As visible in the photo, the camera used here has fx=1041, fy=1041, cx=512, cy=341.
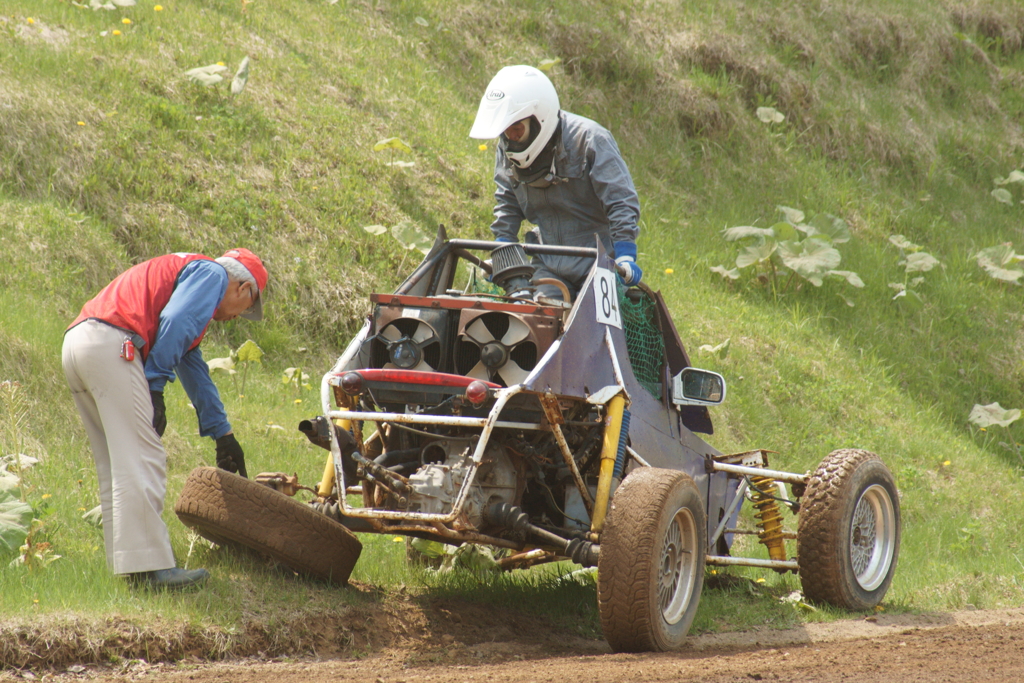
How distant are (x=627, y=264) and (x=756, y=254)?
766 centimetres

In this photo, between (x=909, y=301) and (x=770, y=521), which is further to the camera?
(x=909, y=301)

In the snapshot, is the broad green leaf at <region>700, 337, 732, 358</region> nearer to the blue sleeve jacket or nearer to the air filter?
the air filter

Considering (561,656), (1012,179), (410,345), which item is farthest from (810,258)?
(561,656)

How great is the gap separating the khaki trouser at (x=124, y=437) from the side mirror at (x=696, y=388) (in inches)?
113

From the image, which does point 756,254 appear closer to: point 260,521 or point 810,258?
point 810,258

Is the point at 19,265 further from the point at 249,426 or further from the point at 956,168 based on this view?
the point at 956,168

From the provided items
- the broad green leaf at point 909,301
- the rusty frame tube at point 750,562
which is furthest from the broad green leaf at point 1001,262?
the rusty frame tube at point 750,562

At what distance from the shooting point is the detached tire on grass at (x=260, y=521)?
4.96 meters

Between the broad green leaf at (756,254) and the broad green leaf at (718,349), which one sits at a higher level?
the broad green leaf at (756,254)

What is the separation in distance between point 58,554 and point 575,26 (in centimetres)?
1232

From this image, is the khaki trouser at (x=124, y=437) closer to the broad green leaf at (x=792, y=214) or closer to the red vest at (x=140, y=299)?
the red vest at (x=140, y=299)

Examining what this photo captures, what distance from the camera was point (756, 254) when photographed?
42.4 feet

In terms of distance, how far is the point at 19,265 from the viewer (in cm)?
818

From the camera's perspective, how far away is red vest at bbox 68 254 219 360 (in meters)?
4.94
